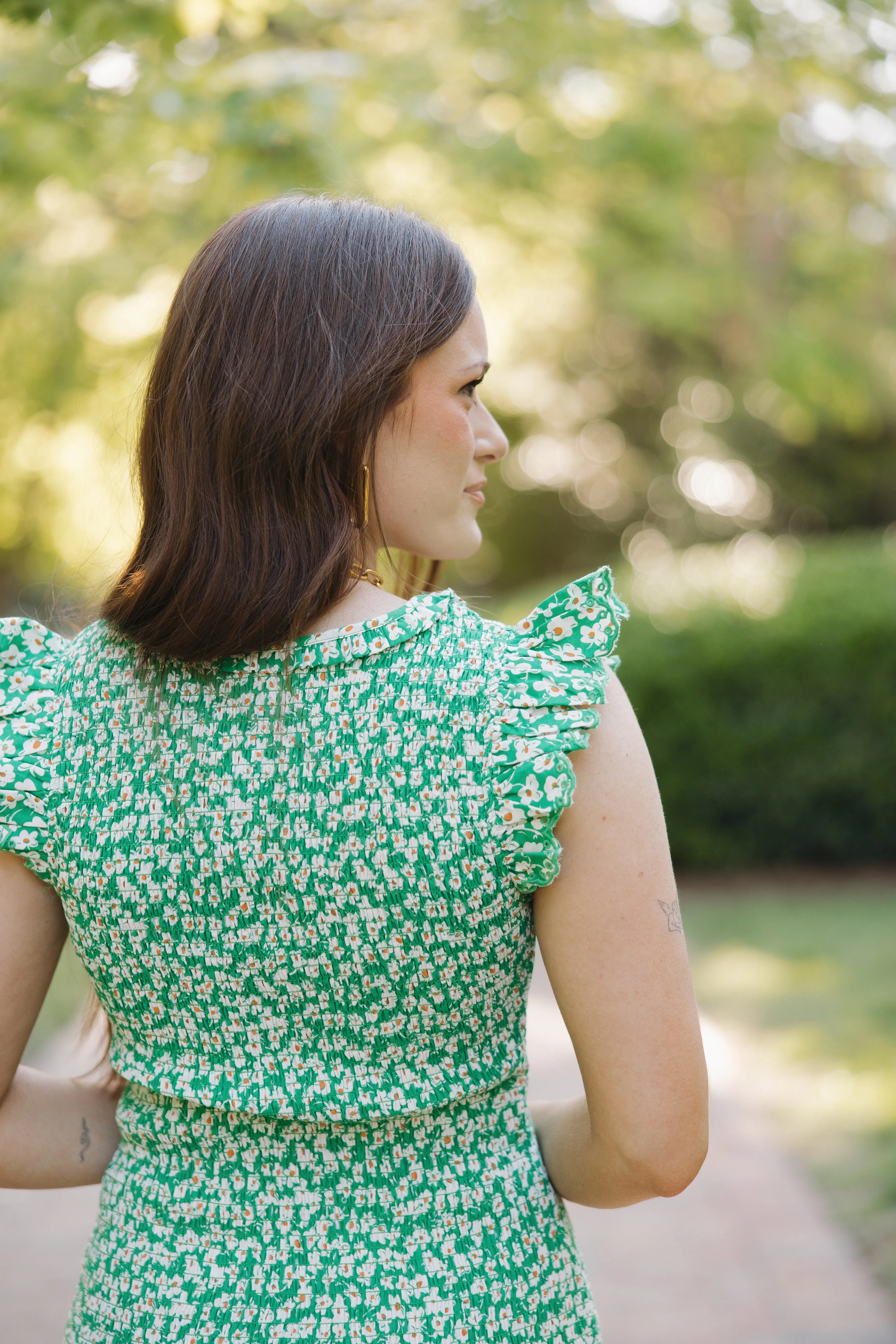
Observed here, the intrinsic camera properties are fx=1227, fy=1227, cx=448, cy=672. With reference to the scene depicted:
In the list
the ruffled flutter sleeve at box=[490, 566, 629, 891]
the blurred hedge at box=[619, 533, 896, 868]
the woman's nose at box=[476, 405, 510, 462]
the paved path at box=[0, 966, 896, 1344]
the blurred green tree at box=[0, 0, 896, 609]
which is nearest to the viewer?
the ruffled flutter sleeve at box=[490, 566, 629, 891]

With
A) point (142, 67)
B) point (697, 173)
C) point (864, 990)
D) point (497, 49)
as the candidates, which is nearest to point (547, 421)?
point (697, 173)

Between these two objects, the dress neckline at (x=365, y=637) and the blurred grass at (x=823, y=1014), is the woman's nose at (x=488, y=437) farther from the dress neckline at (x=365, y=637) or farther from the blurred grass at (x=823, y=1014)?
the blurred grass at (x=823, y=1014)

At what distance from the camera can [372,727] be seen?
1.17 metres

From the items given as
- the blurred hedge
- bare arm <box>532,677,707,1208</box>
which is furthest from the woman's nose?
the blurred hedge

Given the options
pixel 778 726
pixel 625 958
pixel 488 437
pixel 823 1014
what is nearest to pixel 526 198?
pixel 778 726

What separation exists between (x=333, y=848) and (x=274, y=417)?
1.38 ft

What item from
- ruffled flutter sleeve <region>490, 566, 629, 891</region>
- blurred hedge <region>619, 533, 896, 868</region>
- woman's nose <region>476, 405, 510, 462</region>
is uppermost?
woman's nose <region>476, 405, 510, 462</region>

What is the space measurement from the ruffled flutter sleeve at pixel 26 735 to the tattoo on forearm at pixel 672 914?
0.62 meters

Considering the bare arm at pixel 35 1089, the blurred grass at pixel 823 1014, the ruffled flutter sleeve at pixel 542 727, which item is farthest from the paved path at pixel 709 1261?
the ruffled flutter sleeve at pixel 542 727

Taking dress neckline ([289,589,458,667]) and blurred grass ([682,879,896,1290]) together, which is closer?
dress neckline ([289,589,458,667])

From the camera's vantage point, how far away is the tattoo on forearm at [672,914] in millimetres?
1183

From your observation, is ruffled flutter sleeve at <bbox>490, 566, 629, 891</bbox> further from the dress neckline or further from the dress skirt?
the dress skirt

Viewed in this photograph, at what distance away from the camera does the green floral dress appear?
1.16 metres

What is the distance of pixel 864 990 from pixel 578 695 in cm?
536
